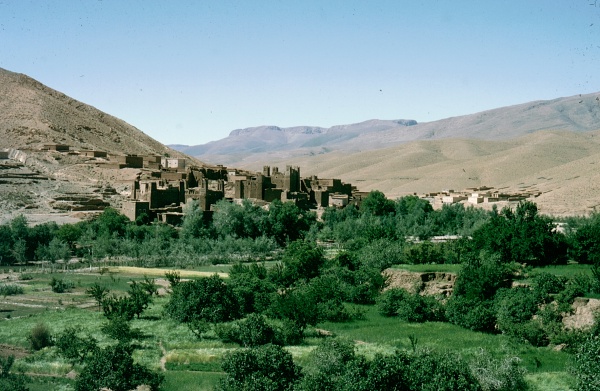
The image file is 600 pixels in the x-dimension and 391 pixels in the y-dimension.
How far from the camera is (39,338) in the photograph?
20391 millimetres

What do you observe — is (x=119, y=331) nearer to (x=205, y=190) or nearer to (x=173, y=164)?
(x=205, y=190)

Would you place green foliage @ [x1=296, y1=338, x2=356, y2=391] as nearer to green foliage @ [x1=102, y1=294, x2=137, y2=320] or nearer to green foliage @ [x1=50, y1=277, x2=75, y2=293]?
green foliage @ [x1=102, y1=294, x2=137, y2=320]

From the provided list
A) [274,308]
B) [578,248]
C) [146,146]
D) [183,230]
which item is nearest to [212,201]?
[183,230]

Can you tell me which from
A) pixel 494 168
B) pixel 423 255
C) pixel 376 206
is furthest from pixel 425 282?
pixel 494 168

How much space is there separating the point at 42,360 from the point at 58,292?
10106 mm

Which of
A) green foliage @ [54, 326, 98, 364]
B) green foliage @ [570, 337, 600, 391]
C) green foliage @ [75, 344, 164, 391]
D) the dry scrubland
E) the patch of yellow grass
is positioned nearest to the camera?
green foliage @ [570, 337, 600, 391]

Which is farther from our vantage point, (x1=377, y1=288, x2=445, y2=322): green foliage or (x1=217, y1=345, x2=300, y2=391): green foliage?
(x1=377, y1=288, x2=445, y2=322): green foliage

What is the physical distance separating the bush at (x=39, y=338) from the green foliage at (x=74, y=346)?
1.54ft

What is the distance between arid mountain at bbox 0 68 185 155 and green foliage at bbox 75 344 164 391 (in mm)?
52287

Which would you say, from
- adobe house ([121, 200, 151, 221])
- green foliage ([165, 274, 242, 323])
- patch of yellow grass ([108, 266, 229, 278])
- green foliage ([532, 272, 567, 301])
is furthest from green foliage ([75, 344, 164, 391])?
adobe house ([121, 200, 151, 221])

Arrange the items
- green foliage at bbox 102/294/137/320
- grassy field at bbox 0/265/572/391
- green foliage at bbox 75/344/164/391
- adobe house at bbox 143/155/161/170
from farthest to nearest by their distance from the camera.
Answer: adobe house at bbox 143/155/161/170 < green foliage at bbox 102/294/137/320 < grassy field at bbox 0/265/572/391 < green foliage at bbox 75/344/164/391

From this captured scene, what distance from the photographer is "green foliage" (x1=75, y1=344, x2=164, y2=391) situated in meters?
15.3

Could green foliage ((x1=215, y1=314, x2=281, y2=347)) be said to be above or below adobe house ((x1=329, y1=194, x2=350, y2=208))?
below

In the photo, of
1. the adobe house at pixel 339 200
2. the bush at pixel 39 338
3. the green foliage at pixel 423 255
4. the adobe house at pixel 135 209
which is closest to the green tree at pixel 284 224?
the adobe house at pixel 135 209
